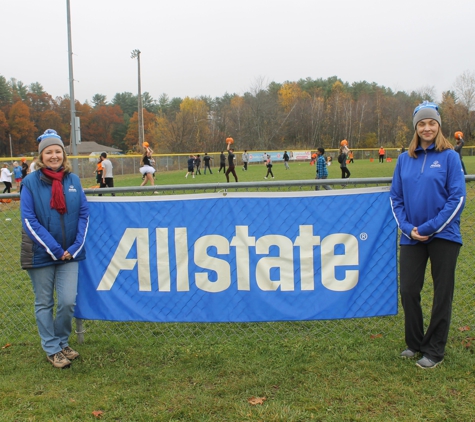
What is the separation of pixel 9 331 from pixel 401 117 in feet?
287

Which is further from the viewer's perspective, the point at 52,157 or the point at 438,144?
the point at 52,157

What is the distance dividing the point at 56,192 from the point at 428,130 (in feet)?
9.53

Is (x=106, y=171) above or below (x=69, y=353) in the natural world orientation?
above

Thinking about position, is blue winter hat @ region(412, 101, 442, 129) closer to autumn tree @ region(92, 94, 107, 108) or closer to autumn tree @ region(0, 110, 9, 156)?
autumn tree @ region(0, 110, 9, 156)

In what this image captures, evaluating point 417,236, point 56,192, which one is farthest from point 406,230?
point 56,192

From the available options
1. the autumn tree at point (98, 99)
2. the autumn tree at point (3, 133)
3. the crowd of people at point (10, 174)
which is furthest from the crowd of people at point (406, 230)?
the autumn tree at point (98, 99)

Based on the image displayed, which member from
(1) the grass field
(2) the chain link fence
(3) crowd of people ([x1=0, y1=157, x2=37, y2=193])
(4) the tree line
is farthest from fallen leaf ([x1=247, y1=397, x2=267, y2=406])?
(4) the tree line

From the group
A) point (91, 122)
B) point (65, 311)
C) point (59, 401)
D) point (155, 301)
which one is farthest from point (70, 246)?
point (91, 122)

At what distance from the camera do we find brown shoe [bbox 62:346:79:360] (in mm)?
3826

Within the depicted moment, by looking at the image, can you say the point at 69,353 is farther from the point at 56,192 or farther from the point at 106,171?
the point at 106,171

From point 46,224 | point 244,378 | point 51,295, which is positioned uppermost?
point 46,224

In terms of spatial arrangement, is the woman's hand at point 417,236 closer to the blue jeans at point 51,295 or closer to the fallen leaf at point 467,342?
the fallen leaf at point 467,342

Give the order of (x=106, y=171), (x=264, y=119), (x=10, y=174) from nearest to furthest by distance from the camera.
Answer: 1. (x=106, y=171)
2. (x=10, y=174)
3. (x=264, y=119)

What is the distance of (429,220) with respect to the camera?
3289 mm
